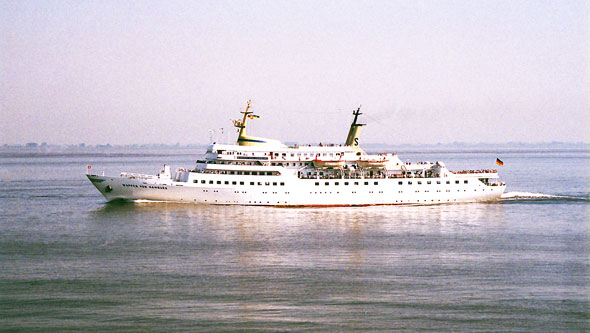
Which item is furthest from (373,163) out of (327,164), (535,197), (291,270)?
(291,270)

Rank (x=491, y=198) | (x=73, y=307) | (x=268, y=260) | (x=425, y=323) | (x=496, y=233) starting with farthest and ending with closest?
1. (x=491, y=198)
2. (x=496, y=233)
3. (x=268, y=260)
4. (x=73, y=307)
5. (x=425, y=323)

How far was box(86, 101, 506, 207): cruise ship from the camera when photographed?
6044 centimetres

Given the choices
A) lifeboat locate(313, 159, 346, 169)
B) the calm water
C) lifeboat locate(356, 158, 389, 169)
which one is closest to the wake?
the calm water

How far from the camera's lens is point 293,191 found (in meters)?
61.5

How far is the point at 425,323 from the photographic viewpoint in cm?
2578

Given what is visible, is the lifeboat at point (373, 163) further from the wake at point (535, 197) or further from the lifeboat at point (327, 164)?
the wake at point (535, 197)

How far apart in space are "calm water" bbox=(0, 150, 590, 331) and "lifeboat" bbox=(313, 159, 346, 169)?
20.9ft

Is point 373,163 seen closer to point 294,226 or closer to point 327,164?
point 327,164

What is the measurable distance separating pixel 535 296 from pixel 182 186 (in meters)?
38.0

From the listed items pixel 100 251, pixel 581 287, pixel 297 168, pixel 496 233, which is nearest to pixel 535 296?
pixel 581 287

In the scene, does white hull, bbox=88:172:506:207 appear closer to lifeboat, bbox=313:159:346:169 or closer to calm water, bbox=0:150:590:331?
calm water, bbox=0:150:590:331

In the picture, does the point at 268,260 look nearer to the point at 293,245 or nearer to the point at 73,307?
the point at 293,245

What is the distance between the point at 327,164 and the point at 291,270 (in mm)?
30768

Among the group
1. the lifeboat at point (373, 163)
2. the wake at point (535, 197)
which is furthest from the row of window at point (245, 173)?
the wake at point (535, 197)
